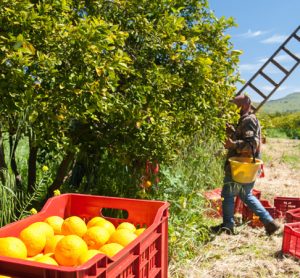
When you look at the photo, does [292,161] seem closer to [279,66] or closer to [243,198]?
[279,66]

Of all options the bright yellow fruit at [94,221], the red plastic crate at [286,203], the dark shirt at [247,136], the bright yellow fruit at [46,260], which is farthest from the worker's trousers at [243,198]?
the bright yellow fruit at [46,260]

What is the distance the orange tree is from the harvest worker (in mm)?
364

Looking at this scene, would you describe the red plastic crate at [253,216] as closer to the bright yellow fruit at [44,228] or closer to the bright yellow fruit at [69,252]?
the bright yellow fruit at [44,228]

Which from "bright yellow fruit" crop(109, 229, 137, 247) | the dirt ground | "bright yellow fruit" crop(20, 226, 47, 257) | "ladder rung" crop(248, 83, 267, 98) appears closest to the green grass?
"ladder rung" crop(248, 83, 267, 98)

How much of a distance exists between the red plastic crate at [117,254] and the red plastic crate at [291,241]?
2064mm

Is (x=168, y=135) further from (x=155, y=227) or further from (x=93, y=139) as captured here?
(x=155, y=227)

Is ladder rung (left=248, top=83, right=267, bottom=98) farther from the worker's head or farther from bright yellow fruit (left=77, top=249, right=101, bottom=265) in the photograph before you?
bright yellow fruit (left=77, top=249, right=101, bottom=265)

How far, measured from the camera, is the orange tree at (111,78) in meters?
2.60

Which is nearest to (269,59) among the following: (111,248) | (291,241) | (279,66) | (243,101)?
(279,66)

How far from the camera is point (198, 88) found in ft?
12.4

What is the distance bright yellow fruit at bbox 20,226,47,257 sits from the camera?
185 centimetres

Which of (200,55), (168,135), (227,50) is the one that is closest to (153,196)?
(168,135)

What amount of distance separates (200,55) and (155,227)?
217 cm

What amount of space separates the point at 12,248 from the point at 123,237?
0.54 metres
